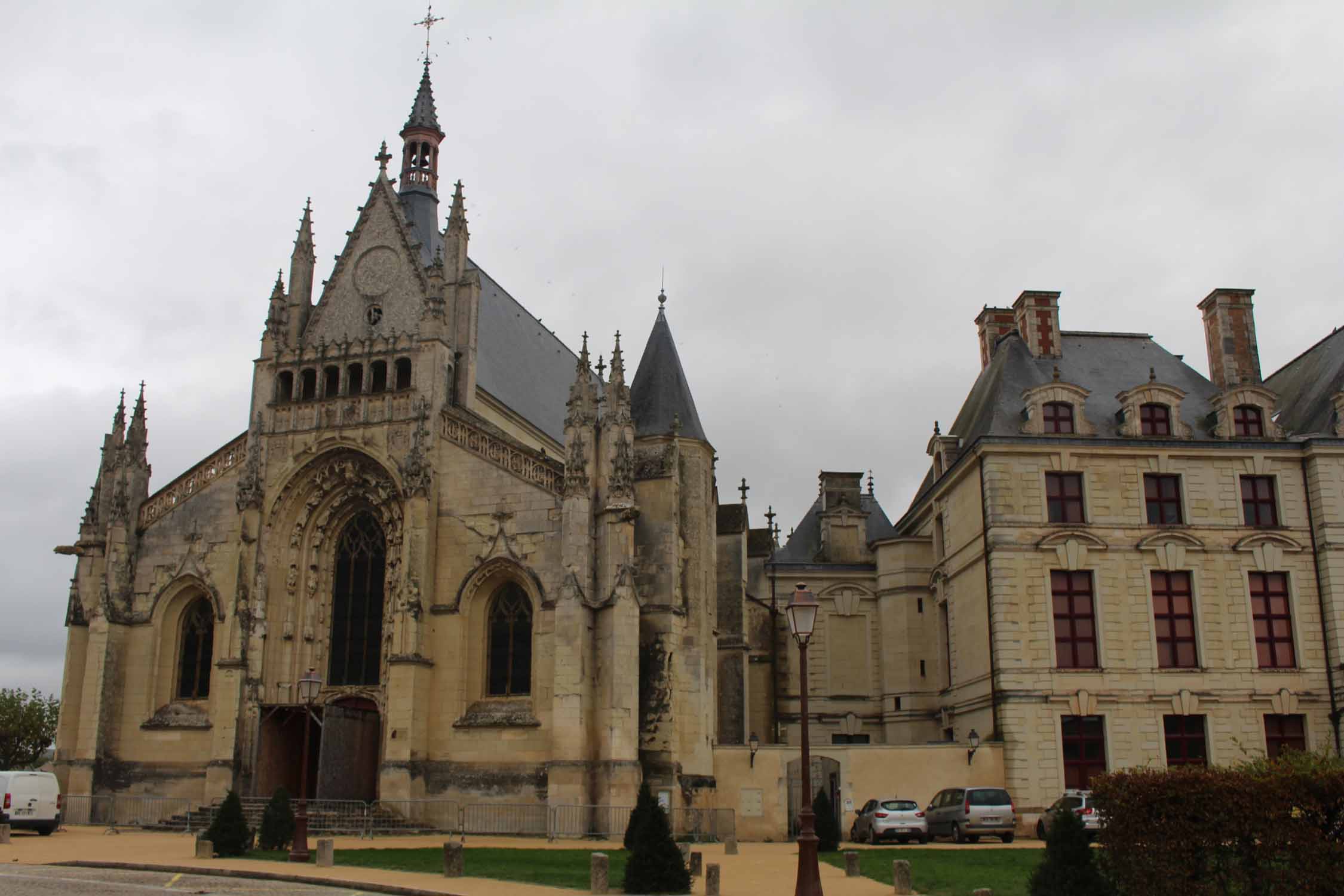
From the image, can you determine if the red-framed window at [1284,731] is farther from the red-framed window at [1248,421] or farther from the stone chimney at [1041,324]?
the stone chimney at [1041,324]

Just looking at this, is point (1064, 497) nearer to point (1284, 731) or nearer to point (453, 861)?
point (1284, 731)

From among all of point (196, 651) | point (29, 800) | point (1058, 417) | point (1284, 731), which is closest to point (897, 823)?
point (1284, 731)

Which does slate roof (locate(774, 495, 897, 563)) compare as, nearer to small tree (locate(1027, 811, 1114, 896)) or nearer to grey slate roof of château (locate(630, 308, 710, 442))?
grey slate roof of château (locate(630, 308, 710, 442))

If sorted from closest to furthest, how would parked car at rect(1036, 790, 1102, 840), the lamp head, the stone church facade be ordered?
the lamp head
parked car at rect(1036, 790, 1102, 840)
the stone church facade

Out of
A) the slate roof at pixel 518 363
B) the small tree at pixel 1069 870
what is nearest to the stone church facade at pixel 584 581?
the slate roof at pixel 518 363

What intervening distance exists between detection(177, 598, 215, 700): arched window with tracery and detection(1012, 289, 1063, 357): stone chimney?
2477cm

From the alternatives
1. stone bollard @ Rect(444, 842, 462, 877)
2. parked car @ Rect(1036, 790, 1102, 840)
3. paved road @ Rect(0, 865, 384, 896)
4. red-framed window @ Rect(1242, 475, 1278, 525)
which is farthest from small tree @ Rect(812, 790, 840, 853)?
red-framed window @ Rect(1242, 475, 1278, 525)

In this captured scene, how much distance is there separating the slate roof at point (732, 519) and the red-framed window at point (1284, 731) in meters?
15.7

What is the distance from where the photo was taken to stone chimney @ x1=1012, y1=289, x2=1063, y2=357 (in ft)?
118

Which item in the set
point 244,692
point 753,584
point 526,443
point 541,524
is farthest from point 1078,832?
point 753,584

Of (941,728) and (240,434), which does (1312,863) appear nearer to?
(941,728)

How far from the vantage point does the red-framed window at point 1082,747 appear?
96.5ft

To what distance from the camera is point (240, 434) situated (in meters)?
33.3

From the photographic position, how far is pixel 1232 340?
3616 cm
